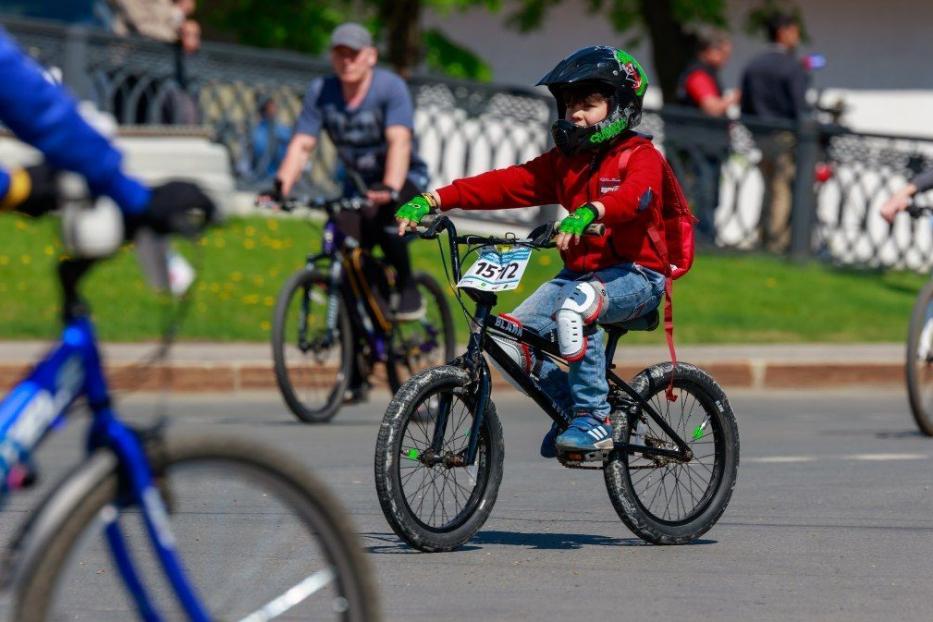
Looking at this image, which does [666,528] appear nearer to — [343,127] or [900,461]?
[900,461]

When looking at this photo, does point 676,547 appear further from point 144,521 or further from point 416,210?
point 144,521

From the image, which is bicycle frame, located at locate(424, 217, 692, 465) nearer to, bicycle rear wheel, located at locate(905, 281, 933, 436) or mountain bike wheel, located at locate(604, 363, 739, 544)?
mountain bike wheel, located at locate(604, 363, 739, 544)

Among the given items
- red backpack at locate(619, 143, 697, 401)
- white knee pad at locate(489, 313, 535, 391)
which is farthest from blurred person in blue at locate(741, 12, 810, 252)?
white knee pad at locate(489, 313, 535, 391)

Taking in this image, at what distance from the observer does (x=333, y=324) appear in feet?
33.1

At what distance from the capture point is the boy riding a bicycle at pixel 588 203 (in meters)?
6.28

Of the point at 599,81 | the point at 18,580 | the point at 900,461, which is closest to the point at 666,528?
the point at 599,81

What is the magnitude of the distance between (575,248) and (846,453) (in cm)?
320

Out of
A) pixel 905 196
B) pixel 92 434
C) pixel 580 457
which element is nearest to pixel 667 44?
pixel 905 196

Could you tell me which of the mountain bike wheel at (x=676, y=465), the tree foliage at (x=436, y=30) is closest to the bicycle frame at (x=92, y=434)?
the mountain bike wheel at (x=676, y=465)

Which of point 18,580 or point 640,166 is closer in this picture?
point 18,580

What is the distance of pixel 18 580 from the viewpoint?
337 cm

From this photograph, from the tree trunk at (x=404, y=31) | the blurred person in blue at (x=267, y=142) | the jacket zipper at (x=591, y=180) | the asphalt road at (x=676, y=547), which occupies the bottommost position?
the asphalt road at (x=676, y=547)

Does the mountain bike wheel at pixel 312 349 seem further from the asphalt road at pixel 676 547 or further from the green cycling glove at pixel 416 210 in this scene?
the green cycling glove at pixel 416 210

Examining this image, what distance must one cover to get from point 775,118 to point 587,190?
1205 centimetres
